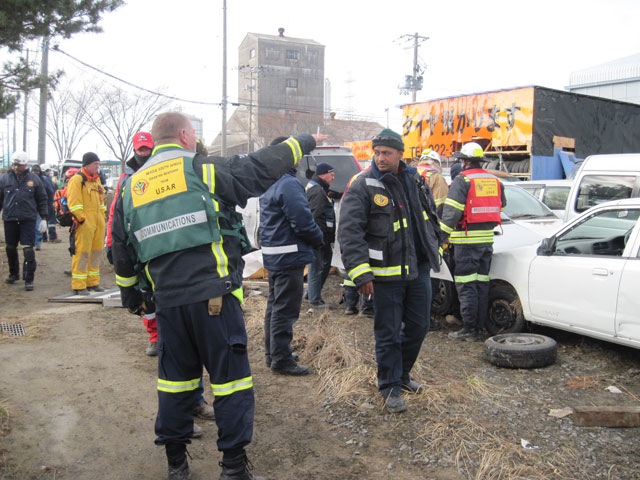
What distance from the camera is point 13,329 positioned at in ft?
18.5

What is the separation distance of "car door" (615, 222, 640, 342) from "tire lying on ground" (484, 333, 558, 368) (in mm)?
589

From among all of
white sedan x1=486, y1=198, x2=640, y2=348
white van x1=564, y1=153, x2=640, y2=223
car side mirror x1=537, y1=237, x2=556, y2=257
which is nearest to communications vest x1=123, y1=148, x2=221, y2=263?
white sedan x1=486, y1=198, x2=640, y2=348

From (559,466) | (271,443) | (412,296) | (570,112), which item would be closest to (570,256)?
(412,296)

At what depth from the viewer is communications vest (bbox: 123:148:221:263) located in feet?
8.64

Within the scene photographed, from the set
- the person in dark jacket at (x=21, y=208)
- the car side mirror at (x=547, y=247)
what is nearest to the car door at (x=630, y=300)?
the car side mirror at (x=547, y=247)

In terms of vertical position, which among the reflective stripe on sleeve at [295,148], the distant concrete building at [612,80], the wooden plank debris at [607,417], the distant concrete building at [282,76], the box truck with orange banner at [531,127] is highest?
the distant concrete building at [282,76]

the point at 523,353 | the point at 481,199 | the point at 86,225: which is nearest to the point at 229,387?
the point at 523,353

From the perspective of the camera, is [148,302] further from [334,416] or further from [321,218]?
[321,218]

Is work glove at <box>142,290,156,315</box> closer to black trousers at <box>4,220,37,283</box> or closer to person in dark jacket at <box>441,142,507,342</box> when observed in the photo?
person in dark jacket at <box>441,142,507,342</box>

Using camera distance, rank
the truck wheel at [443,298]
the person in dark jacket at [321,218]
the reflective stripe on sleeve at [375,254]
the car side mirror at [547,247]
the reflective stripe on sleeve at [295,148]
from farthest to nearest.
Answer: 1. the person in dark jacket at [321,218]
2. the truck wheel at [443,298]
3. the car side mirror at [547,247]
4. the reflective stripe on sleeve at [375,254]
5. the reflective stripe on sleeve at [295,148]

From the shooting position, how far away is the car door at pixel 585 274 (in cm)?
459

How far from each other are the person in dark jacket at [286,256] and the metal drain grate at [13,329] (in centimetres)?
274

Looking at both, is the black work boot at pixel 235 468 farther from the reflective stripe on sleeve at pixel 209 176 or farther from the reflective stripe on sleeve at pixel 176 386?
the reflective stripe on sleeve at pixel 209 176

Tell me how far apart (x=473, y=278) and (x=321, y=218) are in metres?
2.11
